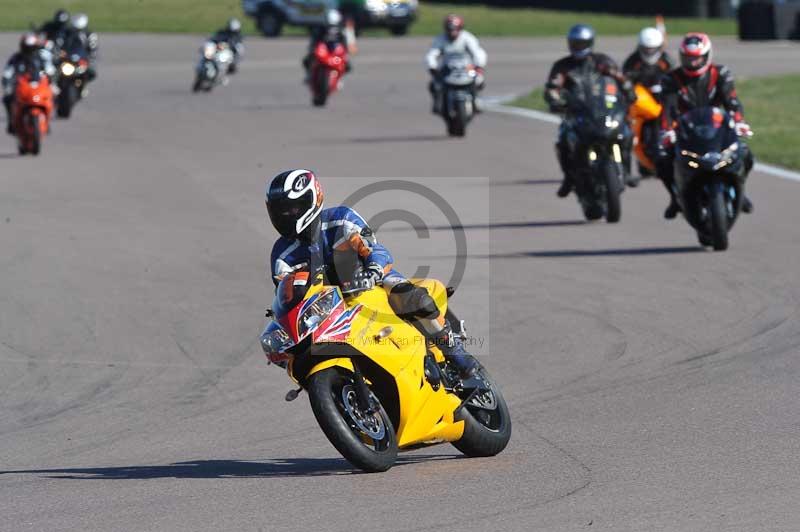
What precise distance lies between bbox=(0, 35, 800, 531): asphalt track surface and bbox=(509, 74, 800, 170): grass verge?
7.91 feet

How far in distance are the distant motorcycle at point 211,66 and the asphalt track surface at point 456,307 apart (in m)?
11.3

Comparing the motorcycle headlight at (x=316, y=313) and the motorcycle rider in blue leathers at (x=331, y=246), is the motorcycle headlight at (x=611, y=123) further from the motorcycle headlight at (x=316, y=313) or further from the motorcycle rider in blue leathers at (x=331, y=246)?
the motorcycle headlight at (x=316, y=313)

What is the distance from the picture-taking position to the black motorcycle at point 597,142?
16156mm

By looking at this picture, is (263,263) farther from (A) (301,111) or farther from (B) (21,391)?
(A) (301,111)

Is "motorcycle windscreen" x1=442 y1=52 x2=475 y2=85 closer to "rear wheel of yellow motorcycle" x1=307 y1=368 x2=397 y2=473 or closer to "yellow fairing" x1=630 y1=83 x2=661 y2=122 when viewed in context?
"yellow fairing" x1=630 y1=83 x2=661 y2=122

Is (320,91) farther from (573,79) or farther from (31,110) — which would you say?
(573,79)

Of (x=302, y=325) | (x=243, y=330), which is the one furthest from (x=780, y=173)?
(x=302, y=325)

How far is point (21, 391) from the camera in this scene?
994 centimetres

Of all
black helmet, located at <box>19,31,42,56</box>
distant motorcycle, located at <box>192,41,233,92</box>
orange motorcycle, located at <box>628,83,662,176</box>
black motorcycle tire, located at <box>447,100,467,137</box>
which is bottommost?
distant motorcycle, located at <box>192,41,233,92</box>

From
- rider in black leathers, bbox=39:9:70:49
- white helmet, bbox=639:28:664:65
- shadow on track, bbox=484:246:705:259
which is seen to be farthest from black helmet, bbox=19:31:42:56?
shadow on track, bbox=484:246:705:259

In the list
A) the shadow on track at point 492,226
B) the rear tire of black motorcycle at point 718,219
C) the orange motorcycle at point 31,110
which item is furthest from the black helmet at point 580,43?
the orange motorcycle at point 31,110

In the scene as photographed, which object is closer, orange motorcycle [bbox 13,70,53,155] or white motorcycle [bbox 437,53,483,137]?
orange motorcycle [bbox 13,70,53,155]

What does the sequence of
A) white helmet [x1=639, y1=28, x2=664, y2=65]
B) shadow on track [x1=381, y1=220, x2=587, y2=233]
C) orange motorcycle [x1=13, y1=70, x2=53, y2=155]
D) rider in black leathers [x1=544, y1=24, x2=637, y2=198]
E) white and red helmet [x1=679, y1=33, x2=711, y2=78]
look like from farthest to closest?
1. orange motorcycle [x1=13, y1=70, x2=53, y2=155]
2. white helmet [x1=639, y1=28, x2=664, y2=65]
3. rider in black leathers [x1=544, y1=24, x2=637, y2=198]
4. shadow on track [x1=381, y1=220, x2=587, y2=233]
5. white and red helmet [x1=679, y1=33, x2=711, y2=78]

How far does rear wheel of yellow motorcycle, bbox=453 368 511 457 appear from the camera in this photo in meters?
7.71
